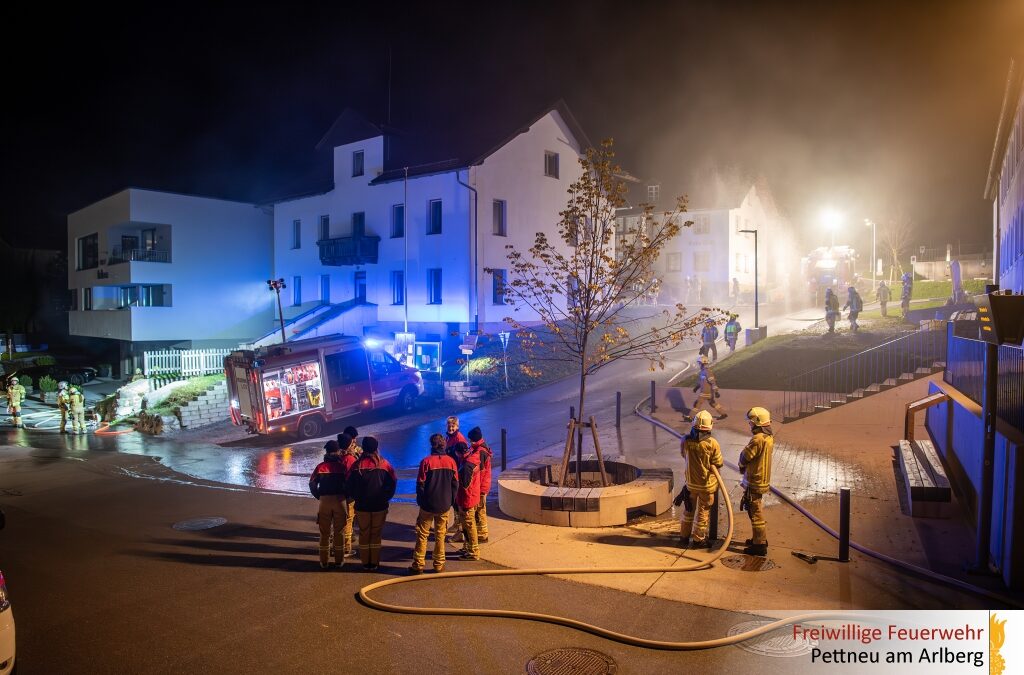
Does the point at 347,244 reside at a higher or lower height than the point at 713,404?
higher

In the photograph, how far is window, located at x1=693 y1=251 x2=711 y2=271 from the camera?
1875 inches

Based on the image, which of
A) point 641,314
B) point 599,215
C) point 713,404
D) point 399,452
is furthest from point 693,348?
point 599,215

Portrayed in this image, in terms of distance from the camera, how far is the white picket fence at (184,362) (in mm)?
27469

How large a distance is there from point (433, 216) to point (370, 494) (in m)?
23.9

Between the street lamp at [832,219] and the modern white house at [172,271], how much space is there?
4268 cm

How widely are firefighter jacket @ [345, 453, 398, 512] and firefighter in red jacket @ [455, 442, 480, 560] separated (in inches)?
35.3

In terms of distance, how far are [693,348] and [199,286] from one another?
26.0 meters

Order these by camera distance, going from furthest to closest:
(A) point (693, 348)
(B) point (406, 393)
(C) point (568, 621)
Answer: (A) point (693, 348)
(B) point (406, 393)
(C) point (568, 621)

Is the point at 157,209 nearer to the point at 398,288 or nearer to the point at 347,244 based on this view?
the point at 347,244

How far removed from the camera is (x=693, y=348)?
31.0m

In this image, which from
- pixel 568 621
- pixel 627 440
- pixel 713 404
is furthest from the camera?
pixel 713 404

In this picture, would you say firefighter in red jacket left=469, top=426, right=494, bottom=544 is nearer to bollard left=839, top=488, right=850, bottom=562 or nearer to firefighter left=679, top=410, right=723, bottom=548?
firefighter left=679, top=410, right=723, bottom=548

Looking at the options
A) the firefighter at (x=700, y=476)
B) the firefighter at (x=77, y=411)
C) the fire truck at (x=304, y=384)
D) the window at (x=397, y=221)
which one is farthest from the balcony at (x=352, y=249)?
the firefighter at (x=700, y=476)

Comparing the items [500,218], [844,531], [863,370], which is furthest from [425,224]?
[844,531]
